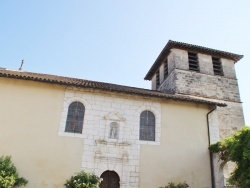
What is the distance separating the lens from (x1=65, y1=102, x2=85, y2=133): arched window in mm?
9867

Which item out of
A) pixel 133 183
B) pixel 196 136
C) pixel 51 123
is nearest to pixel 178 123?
pixel 196 136

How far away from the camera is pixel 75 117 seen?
10.1 metres

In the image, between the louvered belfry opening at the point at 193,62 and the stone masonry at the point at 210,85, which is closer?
the stone masonry at the point at 210,85

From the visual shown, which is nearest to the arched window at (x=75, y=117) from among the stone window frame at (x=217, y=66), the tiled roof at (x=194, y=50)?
the tiled roof at (x=194, y=50)

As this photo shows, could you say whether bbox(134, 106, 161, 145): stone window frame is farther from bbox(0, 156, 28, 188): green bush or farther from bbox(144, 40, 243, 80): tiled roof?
bbox(144, 40, 243, 80): tiled roof

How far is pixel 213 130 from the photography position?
11.3 meters

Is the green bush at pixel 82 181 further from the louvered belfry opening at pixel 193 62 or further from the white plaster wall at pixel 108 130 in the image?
the louvered belfry opening at pixel 193 62

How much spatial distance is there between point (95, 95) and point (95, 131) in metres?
1.55

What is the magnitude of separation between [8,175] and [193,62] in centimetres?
1241

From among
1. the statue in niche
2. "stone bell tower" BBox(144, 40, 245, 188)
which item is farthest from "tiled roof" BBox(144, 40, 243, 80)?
the statue in niche

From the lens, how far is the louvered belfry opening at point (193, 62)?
1585cm

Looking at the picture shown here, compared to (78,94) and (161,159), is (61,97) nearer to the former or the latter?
(78,94)

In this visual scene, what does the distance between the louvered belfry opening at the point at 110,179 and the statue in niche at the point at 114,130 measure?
54.6 inches

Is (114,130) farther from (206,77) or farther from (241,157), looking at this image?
(206,77)
